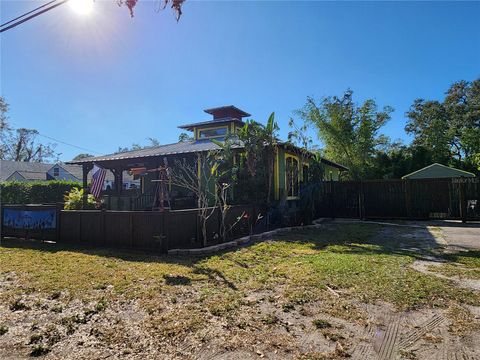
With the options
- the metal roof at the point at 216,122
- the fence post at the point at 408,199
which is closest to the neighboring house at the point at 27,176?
the metal roof at the point at 216,122

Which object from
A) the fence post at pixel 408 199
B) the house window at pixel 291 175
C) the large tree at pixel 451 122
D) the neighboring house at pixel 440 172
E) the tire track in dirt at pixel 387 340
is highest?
the large tree at pixel 451 122

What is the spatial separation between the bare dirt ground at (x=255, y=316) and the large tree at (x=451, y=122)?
32.6m

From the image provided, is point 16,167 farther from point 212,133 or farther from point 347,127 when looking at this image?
point 347,127

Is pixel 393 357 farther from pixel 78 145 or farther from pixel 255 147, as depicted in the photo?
Result: pixel 78 145

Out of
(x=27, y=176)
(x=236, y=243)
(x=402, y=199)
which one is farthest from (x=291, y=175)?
(x=27, y=176)

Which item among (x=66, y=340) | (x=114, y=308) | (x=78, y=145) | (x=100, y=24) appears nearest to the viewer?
(x=66, y=340)

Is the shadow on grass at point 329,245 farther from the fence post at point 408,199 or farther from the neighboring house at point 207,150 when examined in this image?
the fence post at point 408,199

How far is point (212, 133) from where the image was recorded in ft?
59.5

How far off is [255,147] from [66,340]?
8.98 meters

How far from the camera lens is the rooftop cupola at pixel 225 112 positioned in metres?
18.6

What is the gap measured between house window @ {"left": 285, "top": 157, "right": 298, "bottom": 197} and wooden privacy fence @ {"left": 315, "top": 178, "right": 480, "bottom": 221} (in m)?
1.16

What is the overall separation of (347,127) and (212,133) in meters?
17.5

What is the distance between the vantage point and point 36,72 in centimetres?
1117

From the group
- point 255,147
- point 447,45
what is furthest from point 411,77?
point 255,147
